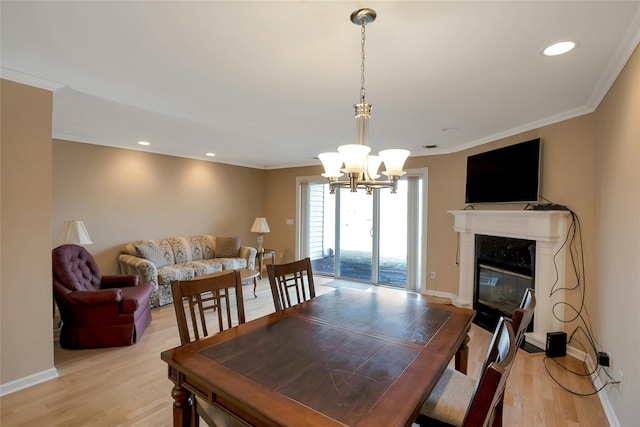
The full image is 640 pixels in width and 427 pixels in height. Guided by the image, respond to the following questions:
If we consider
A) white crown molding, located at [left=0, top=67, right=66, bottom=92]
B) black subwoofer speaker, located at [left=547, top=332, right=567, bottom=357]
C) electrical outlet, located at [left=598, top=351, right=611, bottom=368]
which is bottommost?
black subwoofer speaker, located at [left=547, top=332, right=567, bottom=357]

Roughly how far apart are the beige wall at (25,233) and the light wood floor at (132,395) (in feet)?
0.94

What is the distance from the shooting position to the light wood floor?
2.04 metres

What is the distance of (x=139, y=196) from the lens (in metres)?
4.92

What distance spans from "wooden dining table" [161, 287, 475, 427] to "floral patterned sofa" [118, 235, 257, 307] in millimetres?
3015

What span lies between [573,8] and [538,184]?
221 cm

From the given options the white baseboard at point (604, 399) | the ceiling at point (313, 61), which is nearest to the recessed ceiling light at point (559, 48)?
the ceiling at point (313, 61)

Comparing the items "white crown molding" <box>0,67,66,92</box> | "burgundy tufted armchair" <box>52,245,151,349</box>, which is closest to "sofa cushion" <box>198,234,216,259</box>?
"burgundy tufted armchair" <box>52,245,151,349</box>

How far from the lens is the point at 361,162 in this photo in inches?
66.0

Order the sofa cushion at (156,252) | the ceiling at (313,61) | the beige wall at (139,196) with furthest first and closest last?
1. the sofa cushion at (156,252)
2. the beige wall at (139,196)
3. the ceiling at (313,61)

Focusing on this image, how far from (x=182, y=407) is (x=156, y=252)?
3.81 m

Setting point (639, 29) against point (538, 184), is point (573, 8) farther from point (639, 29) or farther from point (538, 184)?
point (538, 184)

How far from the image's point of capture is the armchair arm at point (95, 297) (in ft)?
9.59

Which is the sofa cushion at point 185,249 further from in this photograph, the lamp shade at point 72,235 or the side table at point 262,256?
the lamp shade at point 72,235

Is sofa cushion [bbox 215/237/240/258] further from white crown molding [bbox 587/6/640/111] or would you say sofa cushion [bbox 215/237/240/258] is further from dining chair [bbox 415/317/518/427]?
white crown molding [bbox 587/6/640/111]
